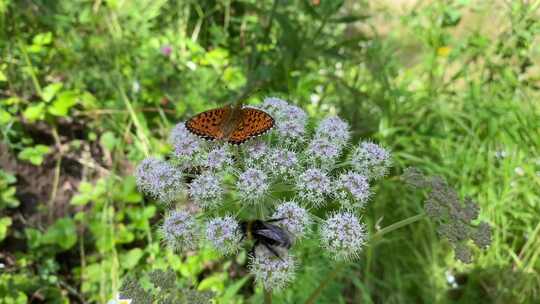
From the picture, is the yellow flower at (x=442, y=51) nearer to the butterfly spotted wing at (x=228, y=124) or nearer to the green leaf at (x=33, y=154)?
the butterfly spotted wing at (x=228, y=124)

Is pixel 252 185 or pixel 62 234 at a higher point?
pixel 252 185

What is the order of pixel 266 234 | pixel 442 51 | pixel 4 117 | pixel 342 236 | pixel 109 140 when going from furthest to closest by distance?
pixel 442 51
pixel 109 140
pixel 4 117
pixel 342 236
pixel 266 234

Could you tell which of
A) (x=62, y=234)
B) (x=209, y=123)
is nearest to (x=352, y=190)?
(x=209, y=123)

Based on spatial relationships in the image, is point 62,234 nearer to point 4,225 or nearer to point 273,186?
point 4,225

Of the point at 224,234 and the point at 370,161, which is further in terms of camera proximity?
the point at 370,161

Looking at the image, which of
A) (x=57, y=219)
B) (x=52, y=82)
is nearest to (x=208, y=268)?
(x=57, y=219)

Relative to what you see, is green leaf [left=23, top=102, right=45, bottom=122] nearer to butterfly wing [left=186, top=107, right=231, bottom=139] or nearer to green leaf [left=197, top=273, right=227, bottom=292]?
green leaf [left=197, top=273, right=227, bottom=292]
